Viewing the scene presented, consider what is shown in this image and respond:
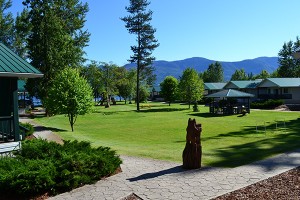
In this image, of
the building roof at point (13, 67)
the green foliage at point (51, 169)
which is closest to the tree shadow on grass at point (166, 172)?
the green foliage at point (51, 169)

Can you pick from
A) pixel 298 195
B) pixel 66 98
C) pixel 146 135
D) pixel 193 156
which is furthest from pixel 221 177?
pixel 66 98

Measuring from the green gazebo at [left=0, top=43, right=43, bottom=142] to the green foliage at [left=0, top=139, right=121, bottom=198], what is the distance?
6.88ft

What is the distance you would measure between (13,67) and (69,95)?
38.6 feet

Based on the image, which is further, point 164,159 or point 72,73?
point 72,73

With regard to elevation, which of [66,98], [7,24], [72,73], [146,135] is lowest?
[146,135]

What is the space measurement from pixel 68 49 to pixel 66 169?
29451 millimetres

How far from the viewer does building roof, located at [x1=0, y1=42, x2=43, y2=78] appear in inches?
462

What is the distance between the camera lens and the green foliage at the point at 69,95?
2367cm

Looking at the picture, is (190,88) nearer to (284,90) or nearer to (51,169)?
(284,90)

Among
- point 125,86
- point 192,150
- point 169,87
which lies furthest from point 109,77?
point 192,150

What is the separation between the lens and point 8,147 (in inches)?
482

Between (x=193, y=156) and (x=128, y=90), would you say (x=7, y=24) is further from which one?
(x=193, y=156)

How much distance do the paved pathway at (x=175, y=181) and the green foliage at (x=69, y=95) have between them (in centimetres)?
1366

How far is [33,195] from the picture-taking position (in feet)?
26.7
